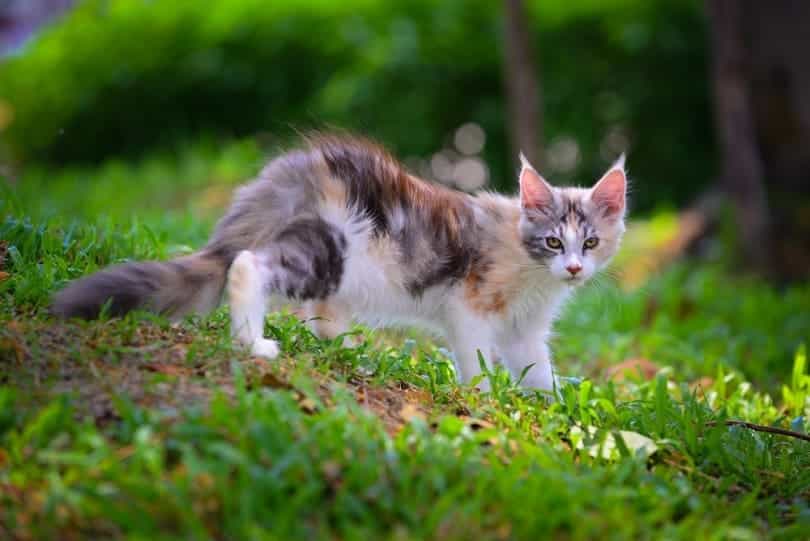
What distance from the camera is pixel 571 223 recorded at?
448 centimetres

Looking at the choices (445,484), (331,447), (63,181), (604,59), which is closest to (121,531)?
(331,447)

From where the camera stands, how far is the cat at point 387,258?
3.70 metres

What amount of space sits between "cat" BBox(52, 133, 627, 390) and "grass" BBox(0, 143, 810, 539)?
0.15m

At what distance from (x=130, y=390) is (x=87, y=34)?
981 centimetres

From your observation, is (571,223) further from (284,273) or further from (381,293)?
(284,273)

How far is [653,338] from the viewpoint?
6520mm

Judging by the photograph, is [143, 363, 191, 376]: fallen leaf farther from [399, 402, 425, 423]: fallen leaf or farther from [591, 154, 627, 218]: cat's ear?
[591, 154, 627, 218]: cat's ear

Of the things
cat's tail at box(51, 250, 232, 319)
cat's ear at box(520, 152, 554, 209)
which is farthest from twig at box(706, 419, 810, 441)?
cat's tail at box(51, 250, 232, 319)

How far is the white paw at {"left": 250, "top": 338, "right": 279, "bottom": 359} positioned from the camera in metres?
3.61

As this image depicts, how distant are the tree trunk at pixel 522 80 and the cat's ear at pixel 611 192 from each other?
4059 mm

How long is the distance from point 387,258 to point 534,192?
2.62 feet

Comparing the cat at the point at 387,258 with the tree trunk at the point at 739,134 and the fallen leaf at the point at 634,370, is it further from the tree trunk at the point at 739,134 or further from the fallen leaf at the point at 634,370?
the tree trunk at the point at 739,134

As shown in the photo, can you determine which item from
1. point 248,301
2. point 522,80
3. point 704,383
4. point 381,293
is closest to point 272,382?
point 248,301

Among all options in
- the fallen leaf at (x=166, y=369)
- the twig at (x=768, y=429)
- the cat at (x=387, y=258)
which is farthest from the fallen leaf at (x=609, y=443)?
the fallen leaf at (x=166, y=369)
